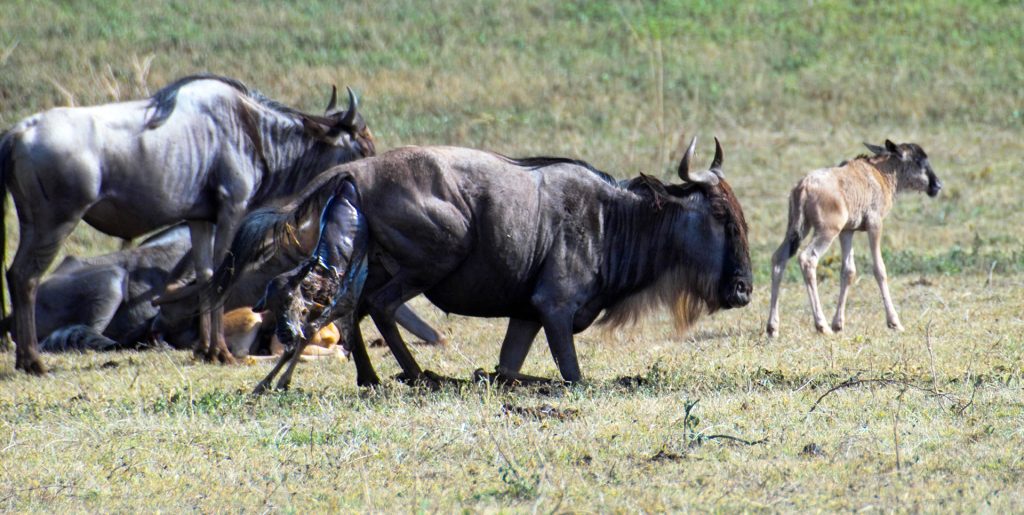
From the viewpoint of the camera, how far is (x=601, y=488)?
210 inches

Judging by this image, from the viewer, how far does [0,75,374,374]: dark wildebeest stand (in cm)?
952

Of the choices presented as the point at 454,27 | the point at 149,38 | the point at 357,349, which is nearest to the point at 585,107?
the point at 454,27

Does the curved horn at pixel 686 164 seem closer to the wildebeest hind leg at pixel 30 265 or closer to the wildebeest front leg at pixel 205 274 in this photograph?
the wildebeest front leg at pixel 205 274

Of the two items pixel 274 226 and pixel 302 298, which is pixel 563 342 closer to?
pixel 302 298

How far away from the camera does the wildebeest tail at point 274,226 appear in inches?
292

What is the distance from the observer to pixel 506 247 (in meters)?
7.59

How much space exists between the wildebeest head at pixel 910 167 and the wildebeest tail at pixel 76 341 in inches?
278

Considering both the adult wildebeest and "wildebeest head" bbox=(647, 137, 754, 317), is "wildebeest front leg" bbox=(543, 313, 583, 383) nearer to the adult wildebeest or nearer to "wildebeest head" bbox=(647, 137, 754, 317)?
"wildebeest head" bbox=(647, 137, 754, 317)

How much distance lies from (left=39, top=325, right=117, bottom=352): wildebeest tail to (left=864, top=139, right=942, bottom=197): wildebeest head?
278 inches

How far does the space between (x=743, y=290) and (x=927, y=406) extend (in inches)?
65.7

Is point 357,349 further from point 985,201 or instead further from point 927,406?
point 985,201

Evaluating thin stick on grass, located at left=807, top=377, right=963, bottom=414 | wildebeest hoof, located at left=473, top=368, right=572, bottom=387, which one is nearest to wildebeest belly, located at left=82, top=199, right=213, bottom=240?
wildebeest hoof, located at left=473, top=368, right=572, bottom=387

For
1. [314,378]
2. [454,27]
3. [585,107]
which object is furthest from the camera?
[454,27]

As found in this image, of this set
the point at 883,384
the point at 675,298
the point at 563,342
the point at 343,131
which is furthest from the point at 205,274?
the point at 883,384
